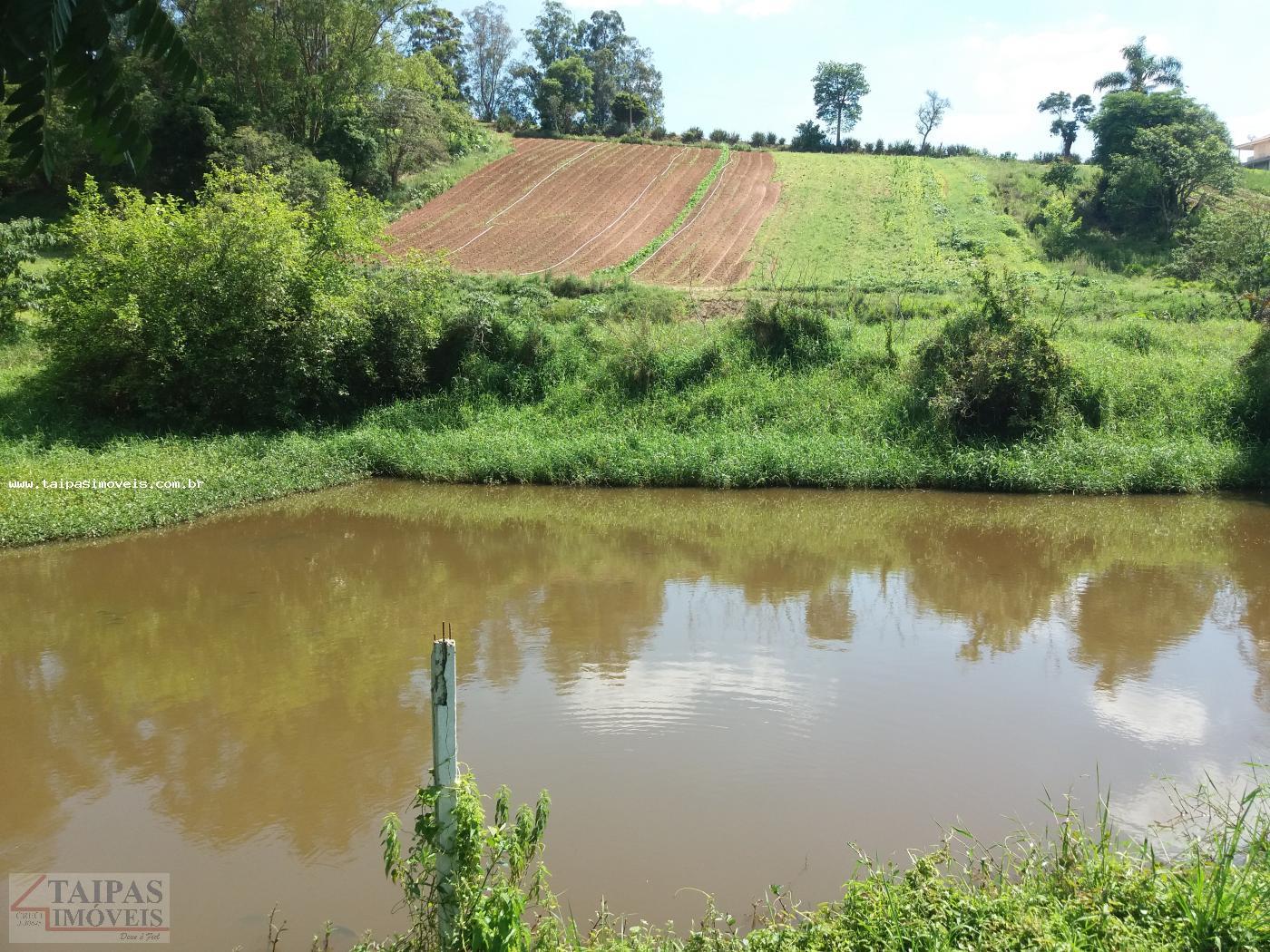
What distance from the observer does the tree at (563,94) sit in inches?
1996

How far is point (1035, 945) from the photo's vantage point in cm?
345

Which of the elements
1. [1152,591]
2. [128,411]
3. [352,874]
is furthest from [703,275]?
[352,874]

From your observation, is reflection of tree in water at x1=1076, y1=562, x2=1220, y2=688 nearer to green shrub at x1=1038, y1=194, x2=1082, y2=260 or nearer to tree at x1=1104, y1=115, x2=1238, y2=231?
green shrub at x1=1038, y1=194, x2=1082, y2=260

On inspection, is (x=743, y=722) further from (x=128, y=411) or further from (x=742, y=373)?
(x=128, y=411)

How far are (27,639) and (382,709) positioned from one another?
4167mm

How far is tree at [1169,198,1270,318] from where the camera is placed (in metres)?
20.5

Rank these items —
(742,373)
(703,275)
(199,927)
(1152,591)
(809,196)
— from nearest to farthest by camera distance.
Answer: (199,927), (1152,591), (742,373), (703,275), (809,196)

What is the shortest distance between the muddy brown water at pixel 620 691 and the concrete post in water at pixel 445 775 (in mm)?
1188

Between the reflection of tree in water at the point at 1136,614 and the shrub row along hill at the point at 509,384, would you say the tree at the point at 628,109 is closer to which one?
the shrub row along hill at the point at 509,384

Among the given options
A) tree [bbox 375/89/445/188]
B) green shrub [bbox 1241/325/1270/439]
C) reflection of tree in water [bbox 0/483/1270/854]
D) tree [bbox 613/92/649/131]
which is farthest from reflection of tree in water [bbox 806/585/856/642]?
tree [bbox 613/92/649/131]

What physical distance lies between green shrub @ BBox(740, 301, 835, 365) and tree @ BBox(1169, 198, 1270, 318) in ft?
31.7

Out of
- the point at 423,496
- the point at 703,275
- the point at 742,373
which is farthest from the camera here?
the point at 703,275

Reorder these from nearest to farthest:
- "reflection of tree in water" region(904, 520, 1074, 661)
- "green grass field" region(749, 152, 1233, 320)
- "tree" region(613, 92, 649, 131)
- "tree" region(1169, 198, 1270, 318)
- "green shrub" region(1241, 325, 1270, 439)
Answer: "reflection of tree in water" region(904, 520, 1074, 661), "green shrub" region(1241, 325, 1270, 439), "tree" region(1169, 198, 1270, 318), "green grass field" region(749, 152, 1233, 320), "tree" region(613, 92, 649, 131)

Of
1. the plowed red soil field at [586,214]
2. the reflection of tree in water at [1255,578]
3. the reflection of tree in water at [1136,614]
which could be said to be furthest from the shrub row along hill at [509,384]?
the plowed red soil field at [586,214]
